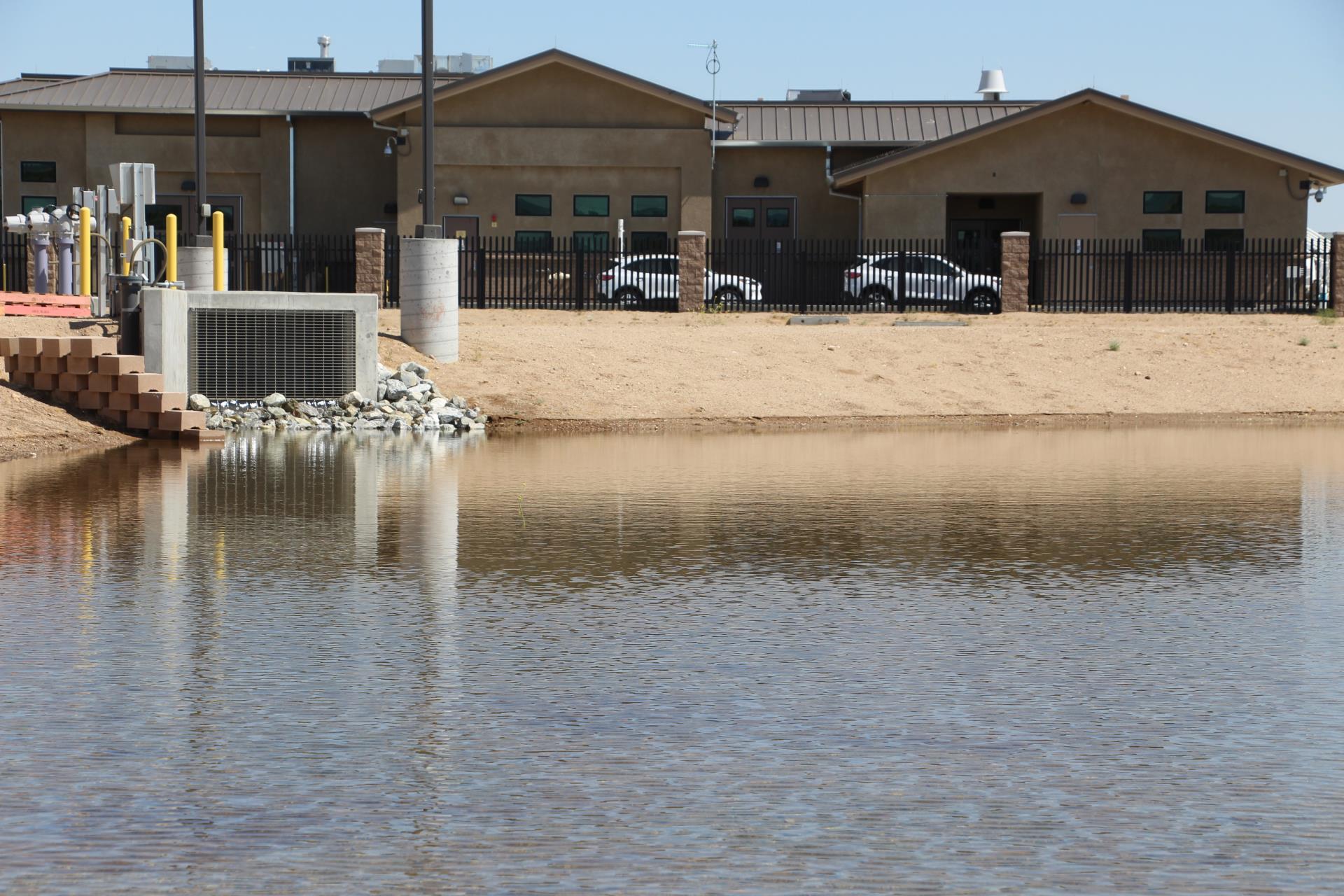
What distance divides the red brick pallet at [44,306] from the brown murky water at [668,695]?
528 inches

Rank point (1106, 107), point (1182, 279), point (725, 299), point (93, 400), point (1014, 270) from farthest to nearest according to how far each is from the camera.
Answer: point (1106, 107) → point (1182, 279) → point (725, 299) → point (1014, 270) → point (93, 400)

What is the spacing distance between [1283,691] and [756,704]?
2.28m

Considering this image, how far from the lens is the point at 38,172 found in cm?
5250

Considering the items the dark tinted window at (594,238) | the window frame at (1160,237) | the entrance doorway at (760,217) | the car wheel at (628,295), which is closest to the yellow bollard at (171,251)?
the car wheel at (628,295)

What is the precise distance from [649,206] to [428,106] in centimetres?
2352

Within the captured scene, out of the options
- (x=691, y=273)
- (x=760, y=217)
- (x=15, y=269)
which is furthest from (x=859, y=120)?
(x=15, y=269)

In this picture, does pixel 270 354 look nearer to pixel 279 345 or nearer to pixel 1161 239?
pixel 279 345

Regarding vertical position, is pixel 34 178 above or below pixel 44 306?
above

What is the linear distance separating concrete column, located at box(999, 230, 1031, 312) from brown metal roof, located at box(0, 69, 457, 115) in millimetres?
19525

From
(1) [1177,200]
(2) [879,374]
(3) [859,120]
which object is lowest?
(2) [879,374]

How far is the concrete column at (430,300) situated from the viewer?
2742 centimetres

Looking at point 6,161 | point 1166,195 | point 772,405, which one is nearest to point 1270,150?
point 1166,195

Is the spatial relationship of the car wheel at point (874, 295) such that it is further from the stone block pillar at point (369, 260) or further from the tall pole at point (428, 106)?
the tall pole at point (428, 106)

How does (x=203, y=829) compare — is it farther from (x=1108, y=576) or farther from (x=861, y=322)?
(x=861, y=322)
